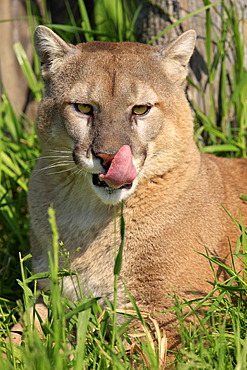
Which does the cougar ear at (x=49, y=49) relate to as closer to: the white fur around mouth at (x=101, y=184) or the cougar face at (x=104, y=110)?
the cougar face at (x=104, y=110)

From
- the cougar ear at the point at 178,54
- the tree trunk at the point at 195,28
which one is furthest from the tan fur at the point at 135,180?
the tree trunk at the point at 195,28

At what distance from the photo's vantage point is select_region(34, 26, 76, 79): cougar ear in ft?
11.6

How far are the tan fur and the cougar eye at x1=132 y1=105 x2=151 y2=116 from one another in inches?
1.1

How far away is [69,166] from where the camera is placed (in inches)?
140

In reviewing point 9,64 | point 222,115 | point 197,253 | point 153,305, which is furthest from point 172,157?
point 9,64

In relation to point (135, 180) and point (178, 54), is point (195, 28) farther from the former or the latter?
point (135, 180)

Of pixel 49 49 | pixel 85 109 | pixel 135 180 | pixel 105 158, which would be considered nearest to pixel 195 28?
pixel 49 49

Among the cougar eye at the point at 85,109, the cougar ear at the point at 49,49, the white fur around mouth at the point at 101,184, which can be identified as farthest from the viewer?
the cougar ear at the point at 49,49

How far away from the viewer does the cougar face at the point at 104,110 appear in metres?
3.11

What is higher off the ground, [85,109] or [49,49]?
[49,49]

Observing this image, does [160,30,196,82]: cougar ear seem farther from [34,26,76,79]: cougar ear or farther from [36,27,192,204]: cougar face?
[34,26,76,79]: cougar ear

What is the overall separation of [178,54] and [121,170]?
103 cm

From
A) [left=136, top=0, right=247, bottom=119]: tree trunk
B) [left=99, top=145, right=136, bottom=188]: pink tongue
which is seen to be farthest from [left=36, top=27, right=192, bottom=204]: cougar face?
[left=136, top=0, right=247, bottom=119]: tree trunk

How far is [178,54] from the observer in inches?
143
